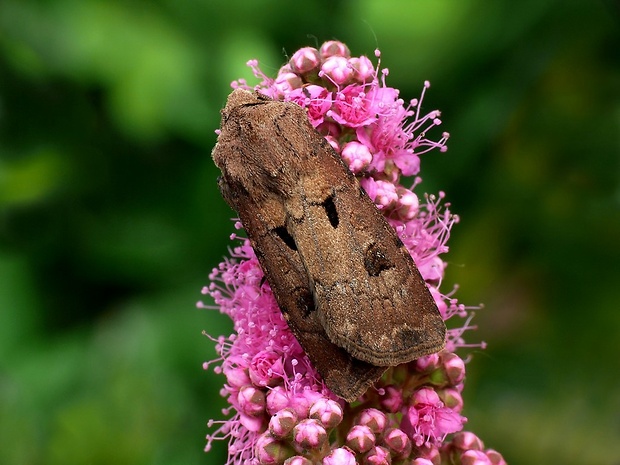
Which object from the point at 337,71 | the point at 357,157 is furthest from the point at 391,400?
the point at 337,71

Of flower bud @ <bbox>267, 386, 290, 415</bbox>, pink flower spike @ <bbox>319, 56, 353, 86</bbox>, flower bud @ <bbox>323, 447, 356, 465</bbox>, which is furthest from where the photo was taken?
pink flower spike @ <bbox>319, 56, 353, 86</bbox>

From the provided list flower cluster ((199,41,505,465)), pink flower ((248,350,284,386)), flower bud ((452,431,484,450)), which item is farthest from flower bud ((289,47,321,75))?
flower bud ((452,431,484,450))

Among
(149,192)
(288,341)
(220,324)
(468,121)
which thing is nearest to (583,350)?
(468,121)

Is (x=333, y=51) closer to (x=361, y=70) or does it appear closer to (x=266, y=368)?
(x=361, y=70)

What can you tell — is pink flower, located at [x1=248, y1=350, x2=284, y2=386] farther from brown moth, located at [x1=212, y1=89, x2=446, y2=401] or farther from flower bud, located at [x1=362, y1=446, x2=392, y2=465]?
flower bud, located at [x1=362, y1=446, x2=392, y2=465]

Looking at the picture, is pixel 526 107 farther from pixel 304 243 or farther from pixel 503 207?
pixel 304 243

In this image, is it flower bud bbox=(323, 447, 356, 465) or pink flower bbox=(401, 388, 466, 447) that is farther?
pink flower bbox=(401, 388, 466, 447)
